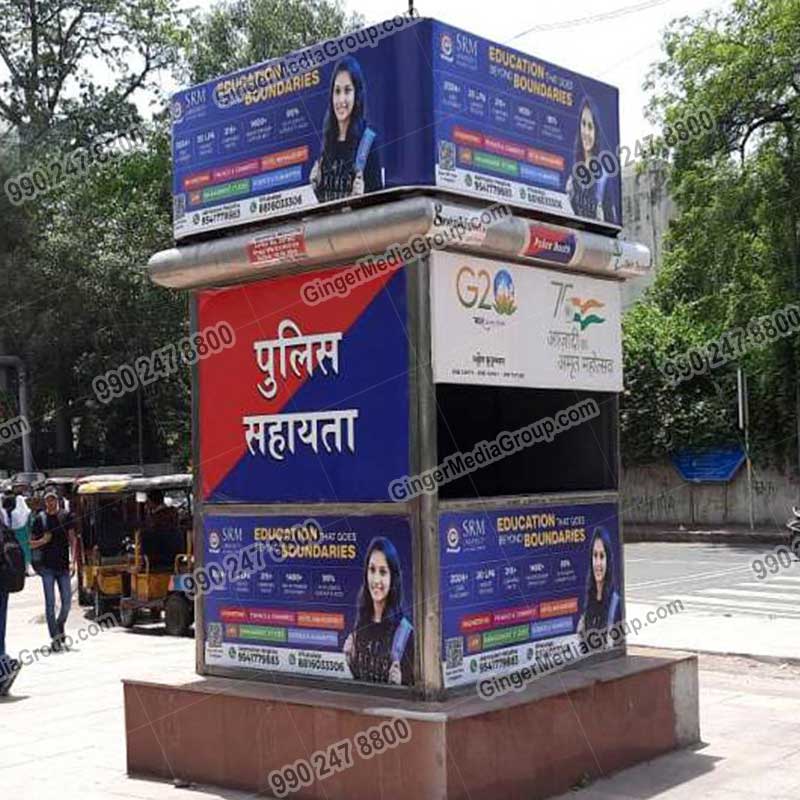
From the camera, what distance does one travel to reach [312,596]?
676 cm

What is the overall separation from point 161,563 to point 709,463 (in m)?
17.2

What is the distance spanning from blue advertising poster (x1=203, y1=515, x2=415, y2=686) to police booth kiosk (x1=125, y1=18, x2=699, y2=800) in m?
0.02

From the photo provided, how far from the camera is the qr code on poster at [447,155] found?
6.23m

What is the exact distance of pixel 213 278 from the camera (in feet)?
23.6

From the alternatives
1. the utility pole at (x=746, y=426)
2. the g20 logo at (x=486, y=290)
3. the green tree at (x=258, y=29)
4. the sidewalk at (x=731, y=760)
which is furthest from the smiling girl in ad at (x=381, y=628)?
the green tree at (x=258, y=29)

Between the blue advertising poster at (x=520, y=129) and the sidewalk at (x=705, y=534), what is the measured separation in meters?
19.3

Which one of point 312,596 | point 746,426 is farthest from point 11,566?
point 746,426

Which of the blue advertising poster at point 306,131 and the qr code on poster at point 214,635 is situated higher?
the blue advertising poster at point 306,131

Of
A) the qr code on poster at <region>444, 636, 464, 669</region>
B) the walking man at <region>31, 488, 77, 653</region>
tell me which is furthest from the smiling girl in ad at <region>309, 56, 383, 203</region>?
the walking man at <region>31, 488, 77, 653</region>

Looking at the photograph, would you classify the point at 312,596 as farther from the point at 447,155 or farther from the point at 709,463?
the point at 709,463

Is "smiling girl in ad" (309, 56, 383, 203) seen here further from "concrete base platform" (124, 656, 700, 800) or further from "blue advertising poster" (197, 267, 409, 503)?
"concrete base platform" (124, 656, 700, 800)

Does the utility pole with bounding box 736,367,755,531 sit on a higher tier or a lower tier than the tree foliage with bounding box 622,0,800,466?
lower

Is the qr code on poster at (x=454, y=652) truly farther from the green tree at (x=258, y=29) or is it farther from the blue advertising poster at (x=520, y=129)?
the green tree at (x=258, y=29)

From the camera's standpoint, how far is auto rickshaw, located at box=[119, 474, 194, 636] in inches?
563
